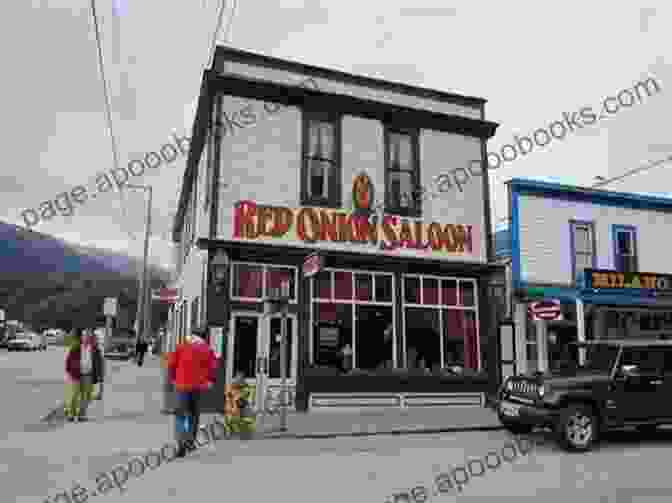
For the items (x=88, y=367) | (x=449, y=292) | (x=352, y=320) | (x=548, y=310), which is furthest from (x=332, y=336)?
(x=88, y=367)

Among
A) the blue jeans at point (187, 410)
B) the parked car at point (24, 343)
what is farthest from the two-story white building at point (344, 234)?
the parked car at point (24, 343)

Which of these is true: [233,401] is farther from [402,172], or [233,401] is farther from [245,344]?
[402,172]

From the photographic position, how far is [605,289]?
53.1 feet

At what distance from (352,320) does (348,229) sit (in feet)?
7.75

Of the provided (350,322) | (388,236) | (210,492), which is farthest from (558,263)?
(210,492)

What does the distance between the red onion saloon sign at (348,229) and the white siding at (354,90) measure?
3.41 meters

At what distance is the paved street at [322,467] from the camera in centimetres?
667

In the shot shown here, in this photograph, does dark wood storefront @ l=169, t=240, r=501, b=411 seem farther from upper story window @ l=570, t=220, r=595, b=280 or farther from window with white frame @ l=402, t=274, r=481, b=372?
upper story window @ l=570, t=220, r=595, b=280

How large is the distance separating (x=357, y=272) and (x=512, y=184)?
20.6ft

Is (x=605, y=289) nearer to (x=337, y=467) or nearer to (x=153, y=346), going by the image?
(x=337, y=467)

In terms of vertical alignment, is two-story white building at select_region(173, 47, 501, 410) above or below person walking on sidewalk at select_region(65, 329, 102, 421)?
above

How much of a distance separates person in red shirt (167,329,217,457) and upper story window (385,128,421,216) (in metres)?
8.07


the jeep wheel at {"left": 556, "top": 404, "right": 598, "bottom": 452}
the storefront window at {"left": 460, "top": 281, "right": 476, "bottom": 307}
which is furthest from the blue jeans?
the storefront window at {"left": 460, "top": 281, "right": 476, "bottom": 307}

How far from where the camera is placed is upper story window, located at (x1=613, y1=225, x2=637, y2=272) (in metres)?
19.3
